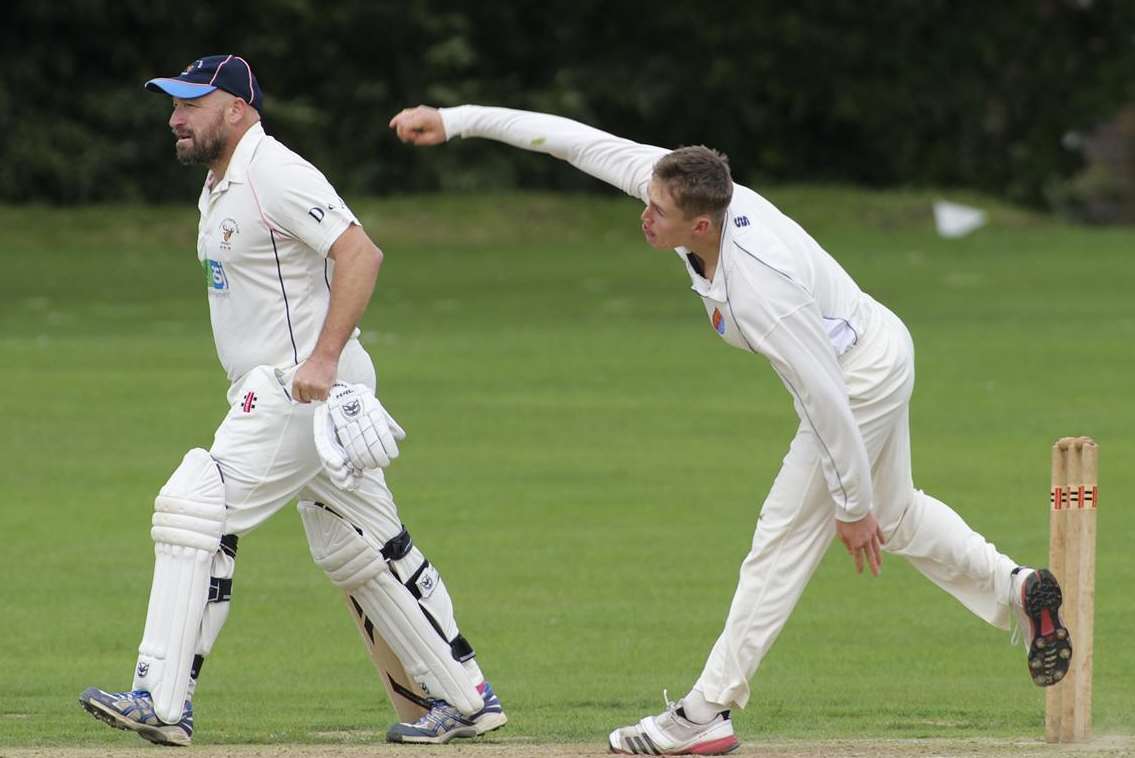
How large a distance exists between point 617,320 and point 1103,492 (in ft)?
36.0

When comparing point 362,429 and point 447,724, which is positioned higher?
point 362,429

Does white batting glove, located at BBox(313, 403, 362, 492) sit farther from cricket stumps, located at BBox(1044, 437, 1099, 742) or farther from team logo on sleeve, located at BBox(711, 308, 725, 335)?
cricket stumps, located at BBox(1044, 437, 1099, 742)

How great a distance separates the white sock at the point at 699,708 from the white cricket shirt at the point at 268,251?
64.8 inches

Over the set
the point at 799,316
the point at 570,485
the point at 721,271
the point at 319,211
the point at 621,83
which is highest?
the point at 621,83

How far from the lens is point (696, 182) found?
6.86 meters

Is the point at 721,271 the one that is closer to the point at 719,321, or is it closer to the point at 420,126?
the point at 719,321

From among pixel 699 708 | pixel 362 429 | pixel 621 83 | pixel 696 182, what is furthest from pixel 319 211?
pixel 621 83

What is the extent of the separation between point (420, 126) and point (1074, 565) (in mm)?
2561

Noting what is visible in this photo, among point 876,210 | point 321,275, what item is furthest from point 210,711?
point 876,210

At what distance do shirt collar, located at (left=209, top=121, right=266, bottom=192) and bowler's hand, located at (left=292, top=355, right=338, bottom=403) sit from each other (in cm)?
67

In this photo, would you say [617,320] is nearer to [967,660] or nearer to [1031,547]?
[1031,547]

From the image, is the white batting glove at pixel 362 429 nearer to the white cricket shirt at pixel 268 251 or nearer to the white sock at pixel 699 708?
the white cricket shirt at pixel 268 251

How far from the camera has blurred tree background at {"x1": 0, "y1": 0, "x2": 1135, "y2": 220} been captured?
36.1 metres

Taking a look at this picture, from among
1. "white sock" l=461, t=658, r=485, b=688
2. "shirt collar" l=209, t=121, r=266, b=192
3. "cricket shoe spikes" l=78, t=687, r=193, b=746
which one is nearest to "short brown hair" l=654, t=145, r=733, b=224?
"shirt collar" l=209, t=121, r=266, b=192
